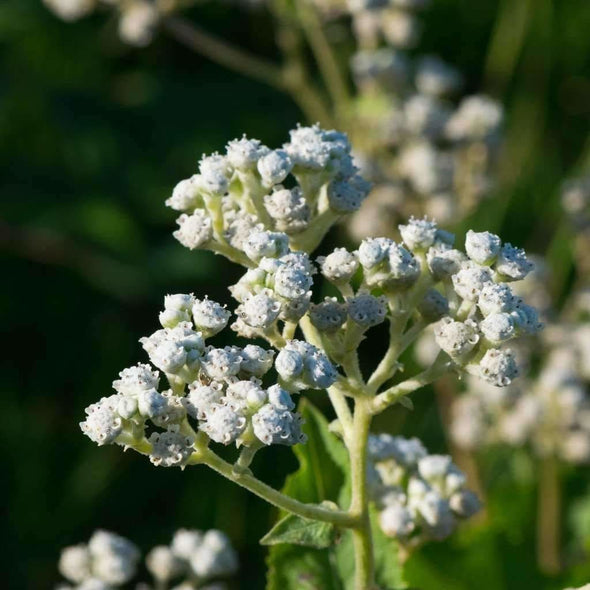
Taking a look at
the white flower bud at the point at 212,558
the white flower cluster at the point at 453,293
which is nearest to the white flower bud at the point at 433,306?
the white flower cluster at the point at 453,293

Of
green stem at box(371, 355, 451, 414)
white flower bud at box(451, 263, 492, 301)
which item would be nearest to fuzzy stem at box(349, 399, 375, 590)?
green stem at box(371, 355, 451, 414)

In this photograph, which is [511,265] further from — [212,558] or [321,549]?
[212,558]

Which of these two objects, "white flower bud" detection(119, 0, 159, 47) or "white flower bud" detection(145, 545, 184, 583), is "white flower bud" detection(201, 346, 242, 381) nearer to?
"white flower bud" detection(145, 545, 184, 583)

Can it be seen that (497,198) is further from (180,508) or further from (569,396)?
(180,508)

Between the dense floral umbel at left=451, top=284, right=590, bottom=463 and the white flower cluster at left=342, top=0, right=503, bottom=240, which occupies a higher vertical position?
the white flower cluster at left=342, top=0, right=503, bottom=240

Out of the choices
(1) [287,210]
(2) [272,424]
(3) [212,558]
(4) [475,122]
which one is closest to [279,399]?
(2) [272,424]

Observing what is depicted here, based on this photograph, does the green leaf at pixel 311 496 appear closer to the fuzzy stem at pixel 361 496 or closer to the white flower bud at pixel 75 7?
the fuzzy stem at pixel 361 496

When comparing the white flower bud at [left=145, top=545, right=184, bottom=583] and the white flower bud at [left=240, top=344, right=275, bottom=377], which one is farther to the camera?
the white flower bud at [left=145, top=545, right=184, bottom=583]
